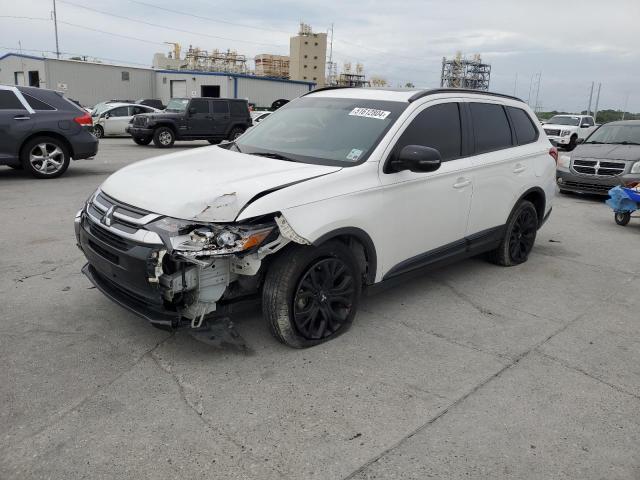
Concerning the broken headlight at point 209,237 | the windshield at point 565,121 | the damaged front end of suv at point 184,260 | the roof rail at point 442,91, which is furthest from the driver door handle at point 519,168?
the windshield at point 565,121

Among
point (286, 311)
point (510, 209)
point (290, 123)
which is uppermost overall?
point (290, 123)

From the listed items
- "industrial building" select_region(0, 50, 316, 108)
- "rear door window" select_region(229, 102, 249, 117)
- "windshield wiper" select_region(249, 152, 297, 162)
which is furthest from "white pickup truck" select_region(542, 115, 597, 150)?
"industrial building" select_region(0, 50, 316, 108)

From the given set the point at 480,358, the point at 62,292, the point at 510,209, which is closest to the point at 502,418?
the point at 480,358

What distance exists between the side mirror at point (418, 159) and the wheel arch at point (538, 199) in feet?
7.49

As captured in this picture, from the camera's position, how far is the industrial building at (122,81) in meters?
37.5

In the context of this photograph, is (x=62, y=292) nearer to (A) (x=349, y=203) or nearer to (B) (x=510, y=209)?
(A) (x=349, y=203)

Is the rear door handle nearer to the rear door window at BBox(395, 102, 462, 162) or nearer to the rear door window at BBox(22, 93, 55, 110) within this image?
the rear door window at BBox(395, 102, 462, 162)

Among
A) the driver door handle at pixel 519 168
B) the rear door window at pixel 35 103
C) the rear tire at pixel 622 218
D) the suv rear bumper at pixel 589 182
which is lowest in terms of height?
the rear tire at pixel 622 218

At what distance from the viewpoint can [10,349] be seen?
3.60 metres

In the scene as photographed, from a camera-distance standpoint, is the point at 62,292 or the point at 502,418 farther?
the point at 62,292

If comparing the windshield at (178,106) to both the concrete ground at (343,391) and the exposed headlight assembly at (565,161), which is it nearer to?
the exposed headlight assembly at (565,161)

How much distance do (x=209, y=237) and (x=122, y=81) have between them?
137 ft

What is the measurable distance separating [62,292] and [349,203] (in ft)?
8.94

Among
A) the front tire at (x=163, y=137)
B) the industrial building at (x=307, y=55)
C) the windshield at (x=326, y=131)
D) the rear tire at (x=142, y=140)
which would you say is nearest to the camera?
the windshield at (x=326, y=131)
